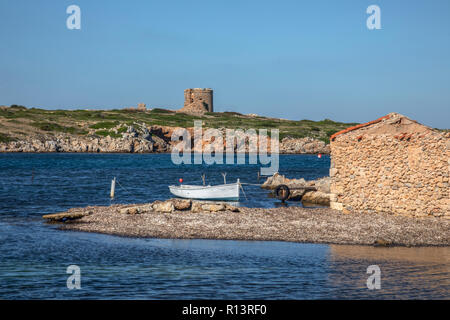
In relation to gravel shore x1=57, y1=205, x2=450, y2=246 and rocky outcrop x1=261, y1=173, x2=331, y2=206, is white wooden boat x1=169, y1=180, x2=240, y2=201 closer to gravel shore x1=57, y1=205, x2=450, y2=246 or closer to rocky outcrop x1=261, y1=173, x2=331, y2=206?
rocky outcrop x1=261, y1=173, x2=331, y2=206

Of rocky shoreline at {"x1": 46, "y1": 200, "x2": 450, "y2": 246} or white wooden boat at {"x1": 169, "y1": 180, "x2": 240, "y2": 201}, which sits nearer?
rocky shoreline at {"x1": 46, "y1": 200, "x2": 450, "y2": 246}

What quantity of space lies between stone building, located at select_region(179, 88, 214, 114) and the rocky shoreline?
6552 inches

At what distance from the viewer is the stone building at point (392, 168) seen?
25953 millimetres

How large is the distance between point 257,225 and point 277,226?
3.37ft

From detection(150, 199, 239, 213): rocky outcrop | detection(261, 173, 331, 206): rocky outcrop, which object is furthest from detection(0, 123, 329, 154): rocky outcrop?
detection(150, 199, 239, 213): rocky outcrop

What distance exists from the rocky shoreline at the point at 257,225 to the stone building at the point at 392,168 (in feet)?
2.70

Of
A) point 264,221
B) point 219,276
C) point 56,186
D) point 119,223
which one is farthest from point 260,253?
point 56,186

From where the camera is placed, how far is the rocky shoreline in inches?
922

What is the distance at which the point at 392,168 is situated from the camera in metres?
27.1

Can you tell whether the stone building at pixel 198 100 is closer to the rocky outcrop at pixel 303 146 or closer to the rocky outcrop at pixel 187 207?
A: the rocky outcrop at pixel 303 146

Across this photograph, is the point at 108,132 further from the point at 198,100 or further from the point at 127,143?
the point at 198,100

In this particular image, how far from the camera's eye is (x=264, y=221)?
27141 millimetres

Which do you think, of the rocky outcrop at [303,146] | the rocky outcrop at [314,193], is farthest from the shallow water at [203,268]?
the rocky outcrop at [303,146]
